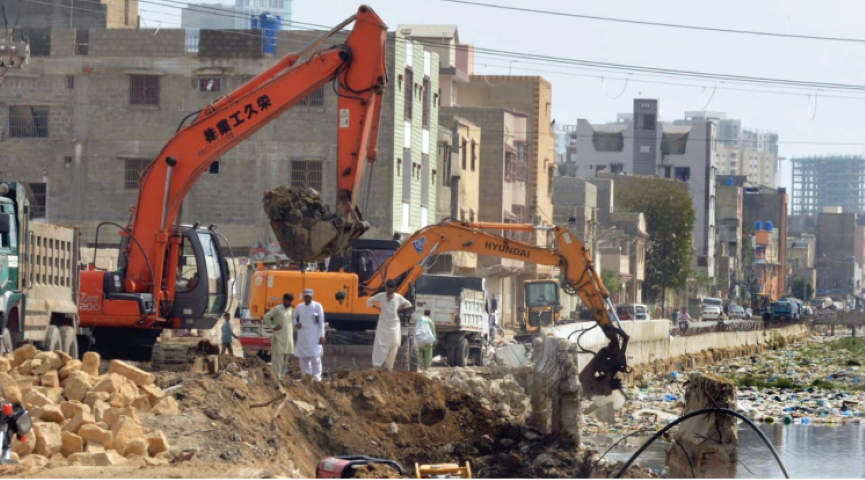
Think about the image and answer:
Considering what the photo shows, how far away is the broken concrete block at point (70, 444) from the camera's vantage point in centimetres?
1154

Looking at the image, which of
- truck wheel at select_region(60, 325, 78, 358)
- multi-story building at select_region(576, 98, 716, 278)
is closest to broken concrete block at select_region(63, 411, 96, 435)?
truck wheel at select_region(60, 325, 78, 358)

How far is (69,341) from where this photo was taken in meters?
18.1

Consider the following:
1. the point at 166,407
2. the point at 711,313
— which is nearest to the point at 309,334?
the point at 166,407

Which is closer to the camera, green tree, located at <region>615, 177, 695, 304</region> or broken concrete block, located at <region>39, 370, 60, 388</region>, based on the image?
broken concrete block, located at <region>39, 370, 60, 388</region>

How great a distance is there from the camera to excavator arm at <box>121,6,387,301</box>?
757 inches

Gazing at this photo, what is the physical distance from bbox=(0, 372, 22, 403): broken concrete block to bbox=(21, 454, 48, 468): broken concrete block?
1.13 meters

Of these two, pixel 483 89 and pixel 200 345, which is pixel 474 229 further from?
pixel 483 89

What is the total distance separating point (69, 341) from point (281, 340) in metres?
3.02

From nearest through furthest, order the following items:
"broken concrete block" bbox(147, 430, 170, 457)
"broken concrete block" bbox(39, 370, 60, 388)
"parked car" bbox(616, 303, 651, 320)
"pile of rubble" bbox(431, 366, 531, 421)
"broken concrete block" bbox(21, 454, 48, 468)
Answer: "broken concrete block" bbox(21, 454, 48, 468), "broken concrete block" bbox(147, 430, 170, 457), "broken concrete block" bbox(39, 370, 60, 388), "pile of rubble" bbox(431, 366, 531, 421), "parked car" bbox(616, 303, 651, 320)

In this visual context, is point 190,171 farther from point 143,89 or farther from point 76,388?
point 143,89

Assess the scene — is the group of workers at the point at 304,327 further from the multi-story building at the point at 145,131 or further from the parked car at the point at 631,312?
the parked car at the point at 631,312

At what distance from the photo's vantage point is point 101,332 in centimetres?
1955

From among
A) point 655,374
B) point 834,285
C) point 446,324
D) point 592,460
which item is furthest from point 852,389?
point 834,285

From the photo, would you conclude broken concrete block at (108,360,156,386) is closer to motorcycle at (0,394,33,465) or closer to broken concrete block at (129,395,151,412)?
broken concrete block at (129,395,151,412)
